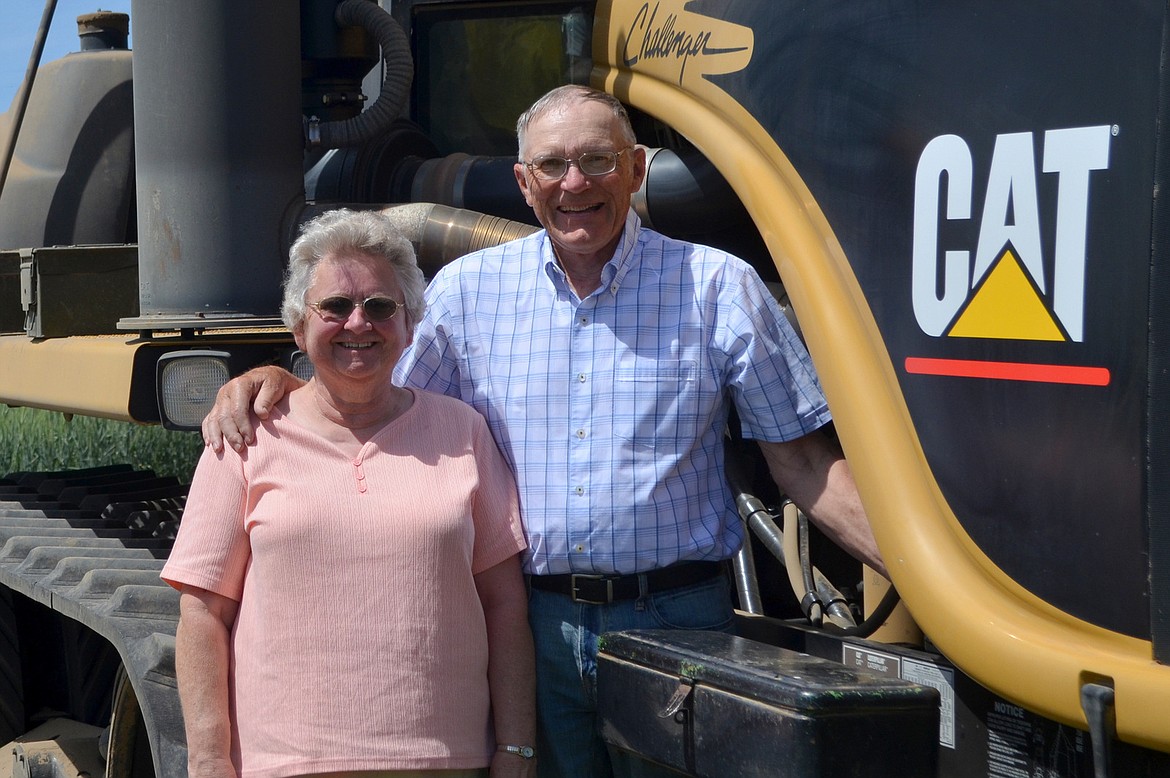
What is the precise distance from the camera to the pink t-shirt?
215 cm

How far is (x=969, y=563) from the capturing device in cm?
189

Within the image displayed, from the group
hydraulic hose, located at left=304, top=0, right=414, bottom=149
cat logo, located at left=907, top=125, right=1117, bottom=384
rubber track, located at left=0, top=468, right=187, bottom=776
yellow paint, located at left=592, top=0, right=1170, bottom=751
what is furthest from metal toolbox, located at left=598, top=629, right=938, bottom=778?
hydraulic hose, located at left=304, top=0, right=414, bottom=149

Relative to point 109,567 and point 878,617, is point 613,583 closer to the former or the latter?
point 878,617

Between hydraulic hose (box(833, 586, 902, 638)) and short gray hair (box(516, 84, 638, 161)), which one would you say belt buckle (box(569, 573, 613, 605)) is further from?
short gray hair (box(516, 84, 638, 161))

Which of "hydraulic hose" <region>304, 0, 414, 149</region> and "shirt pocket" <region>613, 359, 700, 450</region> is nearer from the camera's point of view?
"shirt pocket" <region>613, 359, 700, 450</region>

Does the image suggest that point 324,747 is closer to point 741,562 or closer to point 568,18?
point 741,562

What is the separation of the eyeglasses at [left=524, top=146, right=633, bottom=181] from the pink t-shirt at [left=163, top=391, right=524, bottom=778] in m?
0.51

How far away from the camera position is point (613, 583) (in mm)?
2309

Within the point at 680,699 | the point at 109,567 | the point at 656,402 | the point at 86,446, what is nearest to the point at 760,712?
the point at 680,699

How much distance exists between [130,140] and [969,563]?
3.37 meters

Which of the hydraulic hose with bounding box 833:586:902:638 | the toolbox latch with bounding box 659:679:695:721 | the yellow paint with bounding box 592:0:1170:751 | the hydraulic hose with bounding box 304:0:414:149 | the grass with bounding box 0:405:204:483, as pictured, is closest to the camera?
the yellow paint with bounding box 592:0:1170:751

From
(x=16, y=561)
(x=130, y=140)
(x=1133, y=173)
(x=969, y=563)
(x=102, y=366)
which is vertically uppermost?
(x=130, y=140)

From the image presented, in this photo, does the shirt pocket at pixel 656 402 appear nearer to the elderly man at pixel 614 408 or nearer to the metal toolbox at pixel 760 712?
the elderly man at pixel 614 408

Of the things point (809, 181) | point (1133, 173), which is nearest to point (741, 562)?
point (809, 181)
